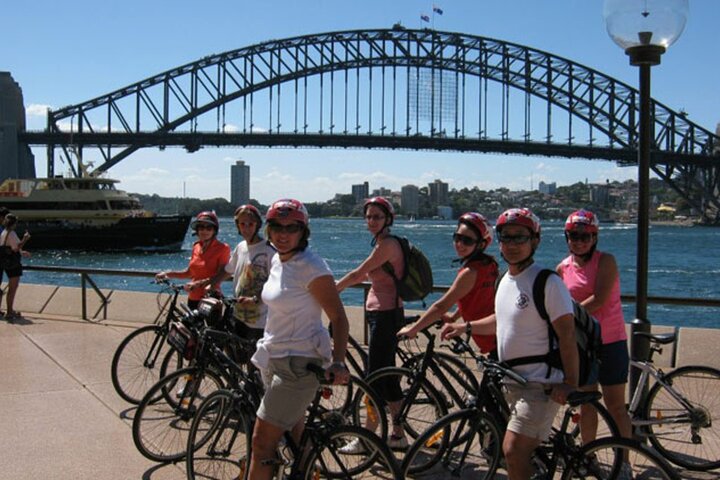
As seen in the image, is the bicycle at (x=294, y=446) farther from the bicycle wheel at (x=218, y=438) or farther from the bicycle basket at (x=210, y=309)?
the bicycle basket at (x=210, y=309)

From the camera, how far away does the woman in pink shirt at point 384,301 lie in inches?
179

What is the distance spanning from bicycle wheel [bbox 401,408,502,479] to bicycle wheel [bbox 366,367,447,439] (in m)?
0.36

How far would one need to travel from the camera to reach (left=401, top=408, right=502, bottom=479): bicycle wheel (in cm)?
346

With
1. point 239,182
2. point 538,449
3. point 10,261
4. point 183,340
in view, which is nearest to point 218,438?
point 183,340

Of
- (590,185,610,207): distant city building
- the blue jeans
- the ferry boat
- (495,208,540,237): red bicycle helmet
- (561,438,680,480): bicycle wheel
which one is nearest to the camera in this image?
(561,438,680,480): bicycle wheel

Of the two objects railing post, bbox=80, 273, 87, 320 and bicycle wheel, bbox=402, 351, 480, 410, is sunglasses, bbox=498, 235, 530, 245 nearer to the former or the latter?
bicycle wheel, bbox=402, 351, 480, 410

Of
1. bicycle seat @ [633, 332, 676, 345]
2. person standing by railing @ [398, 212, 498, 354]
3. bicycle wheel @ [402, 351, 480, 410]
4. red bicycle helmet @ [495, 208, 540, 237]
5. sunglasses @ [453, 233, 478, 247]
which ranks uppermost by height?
red bicycle helmet @ [495, 208, 540, 237]

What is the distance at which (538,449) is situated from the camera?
3252mm

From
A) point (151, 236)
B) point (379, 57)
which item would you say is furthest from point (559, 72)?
point (151, 236)

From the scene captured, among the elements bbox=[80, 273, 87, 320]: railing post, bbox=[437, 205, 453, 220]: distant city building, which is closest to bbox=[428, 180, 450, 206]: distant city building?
bbox=[437, 205, 453, 220]: distant city building

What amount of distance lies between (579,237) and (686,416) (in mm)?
1165

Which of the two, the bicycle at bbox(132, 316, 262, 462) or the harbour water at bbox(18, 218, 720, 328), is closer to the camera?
the bicycle at bbox(132, 316, 262, 462)

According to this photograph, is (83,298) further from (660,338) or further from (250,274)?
(660,338)

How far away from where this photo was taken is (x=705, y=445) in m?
4.65
